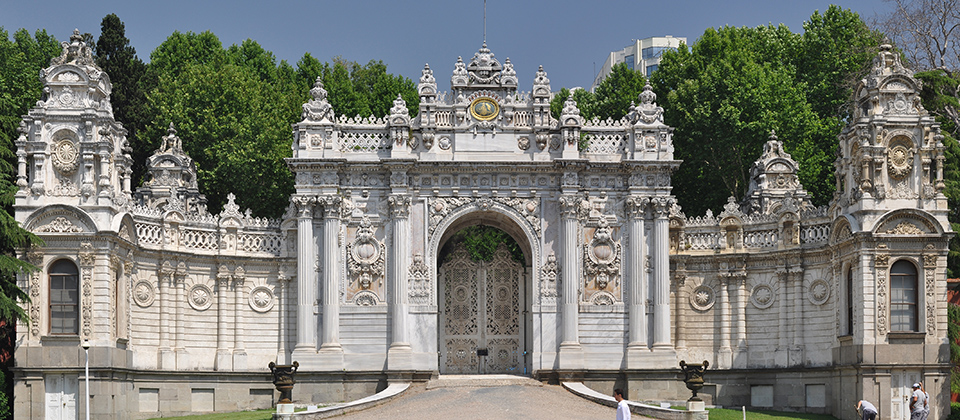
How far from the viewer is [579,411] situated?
3481 centimetres

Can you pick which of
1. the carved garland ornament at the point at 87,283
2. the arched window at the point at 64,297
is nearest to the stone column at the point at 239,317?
the carved garland ornament at the point at 87,283

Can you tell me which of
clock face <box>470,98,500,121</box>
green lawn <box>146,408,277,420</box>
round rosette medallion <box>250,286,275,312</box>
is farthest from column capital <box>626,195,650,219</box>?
green lawn <box>146,408,277,420</box>

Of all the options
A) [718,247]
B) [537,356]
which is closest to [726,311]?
[718,247]

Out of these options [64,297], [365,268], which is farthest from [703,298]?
[64,297]

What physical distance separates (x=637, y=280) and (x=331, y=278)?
9.41 metres

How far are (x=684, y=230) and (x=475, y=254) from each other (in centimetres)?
2541

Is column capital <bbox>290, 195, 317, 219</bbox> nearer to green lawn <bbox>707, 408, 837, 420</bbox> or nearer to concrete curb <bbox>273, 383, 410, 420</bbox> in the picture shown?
concrete curb <bbox>273, 383, 410, 420</bbox>

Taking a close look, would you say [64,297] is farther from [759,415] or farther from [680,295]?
[759,415]

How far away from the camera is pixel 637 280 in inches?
1593

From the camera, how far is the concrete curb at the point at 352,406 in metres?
33.5

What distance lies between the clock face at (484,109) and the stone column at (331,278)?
505 cm

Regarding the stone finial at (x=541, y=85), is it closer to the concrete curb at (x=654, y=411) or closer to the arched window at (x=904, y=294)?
the concrete curb at (x=654, y=411)

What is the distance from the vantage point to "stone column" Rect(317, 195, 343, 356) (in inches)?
1576

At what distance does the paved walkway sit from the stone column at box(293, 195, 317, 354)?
379 centimetres
